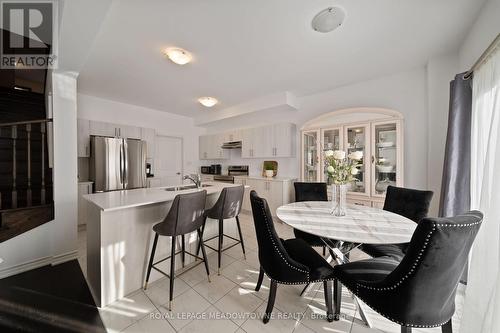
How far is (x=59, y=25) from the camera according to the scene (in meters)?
1.58

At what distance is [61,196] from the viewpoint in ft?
7.90

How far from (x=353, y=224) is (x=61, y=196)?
3385mm

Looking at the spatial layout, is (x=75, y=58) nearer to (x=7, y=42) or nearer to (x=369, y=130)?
(x=7, y=42)

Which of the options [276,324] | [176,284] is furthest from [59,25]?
[276,324]

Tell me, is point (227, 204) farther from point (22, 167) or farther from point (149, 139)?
point (22, 167)

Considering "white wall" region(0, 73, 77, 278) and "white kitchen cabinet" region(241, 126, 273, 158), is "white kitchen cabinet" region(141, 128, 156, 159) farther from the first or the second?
"white kitchen cabinet" region(241, 126, 273, 158)

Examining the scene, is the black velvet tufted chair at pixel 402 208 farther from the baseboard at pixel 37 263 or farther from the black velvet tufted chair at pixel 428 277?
the baseboard at pixel 37 263

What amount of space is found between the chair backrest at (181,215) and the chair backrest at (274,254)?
2.14 ft

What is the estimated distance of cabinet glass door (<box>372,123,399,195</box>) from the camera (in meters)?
3.00

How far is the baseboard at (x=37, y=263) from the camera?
209 centimetres

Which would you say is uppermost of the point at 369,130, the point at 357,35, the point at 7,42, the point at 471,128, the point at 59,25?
the point at 7,42

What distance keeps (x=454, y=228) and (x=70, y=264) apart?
371 centimetres
